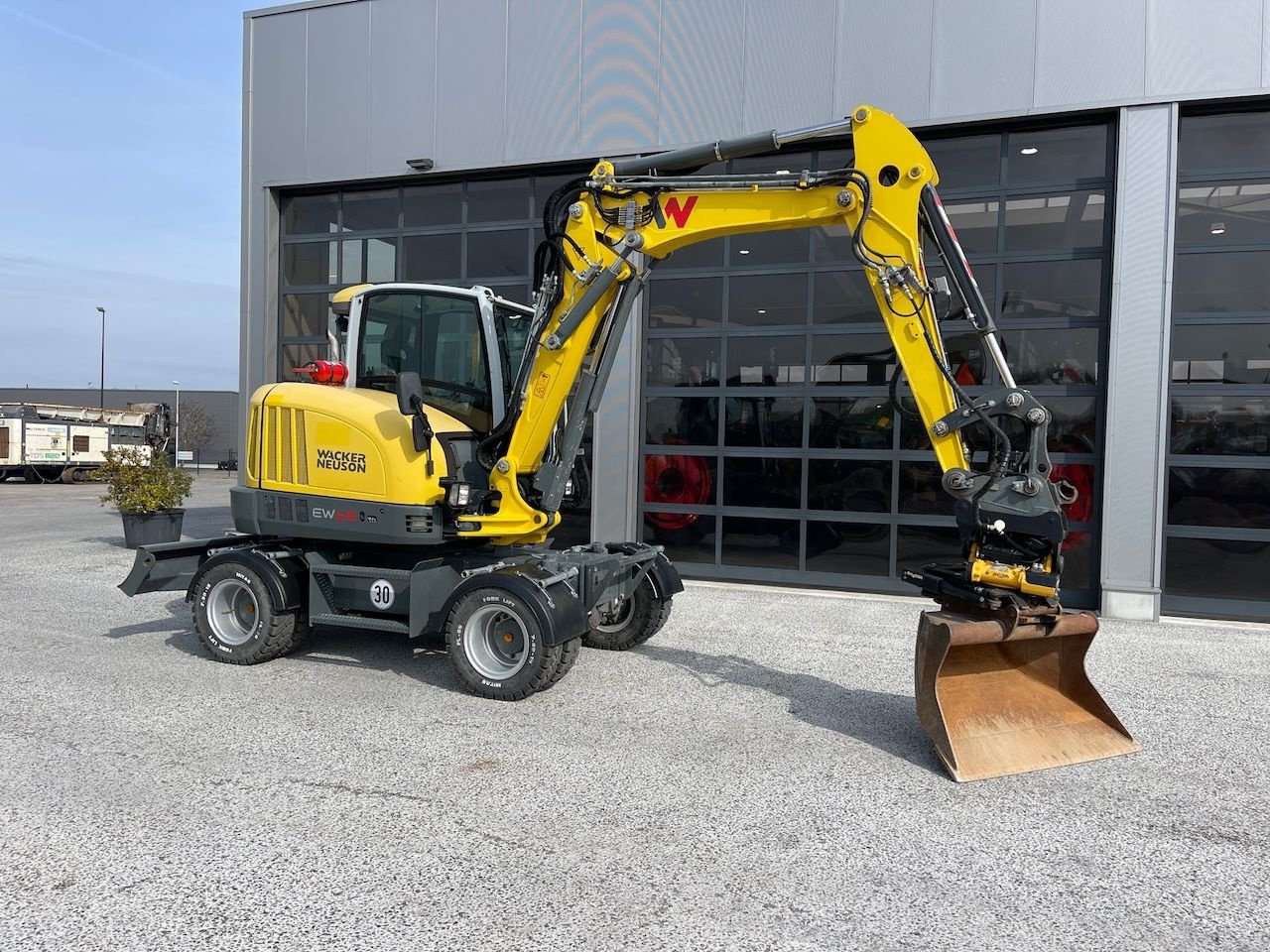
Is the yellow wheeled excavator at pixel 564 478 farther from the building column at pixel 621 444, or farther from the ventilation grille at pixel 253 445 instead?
the building column at pixel 621 444

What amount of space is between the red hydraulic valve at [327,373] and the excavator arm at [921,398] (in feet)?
4.20

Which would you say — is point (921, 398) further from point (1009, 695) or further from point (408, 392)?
point (408, 392)

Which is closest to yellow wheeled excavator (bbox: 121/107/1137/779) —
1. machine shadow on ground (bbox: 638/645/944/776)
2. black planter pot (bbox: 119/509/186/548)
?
machine shadow on ground (bbox: 638/645/944/776)

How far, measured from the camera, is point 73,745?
459cm

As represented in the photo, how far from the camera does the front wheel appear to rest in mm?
5359

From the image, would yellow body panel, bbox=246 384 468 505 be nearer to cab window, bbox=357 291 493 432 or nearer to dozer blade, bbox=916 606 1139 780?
cab window, bbox=357 291 493 432

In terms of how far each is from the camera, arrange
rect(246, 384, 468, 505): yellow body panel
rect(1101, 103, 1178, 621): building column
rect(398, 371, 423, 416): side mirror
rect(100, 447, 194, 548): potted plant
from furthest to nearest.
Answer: rect(100, 447, 194, 548): potted plant
rect(1101, 103, 1178, 621): building column
rect(246, 384, 468, 505): yellow body panel
rect(398, 371, 423, 416): side mirror

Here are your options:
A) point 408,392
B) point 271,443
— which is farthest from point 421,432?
point 271,443

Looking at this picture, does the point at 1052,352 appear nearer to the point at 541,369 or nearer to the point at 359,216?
the point at 541,369

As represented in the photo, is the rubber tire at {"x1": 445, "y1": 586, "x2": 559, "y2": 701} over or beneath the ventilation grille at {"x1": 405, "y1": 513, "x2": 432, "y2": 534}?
beneath

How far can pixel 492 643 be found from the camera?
224 inches

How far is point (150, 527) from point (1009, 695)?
11.2 m

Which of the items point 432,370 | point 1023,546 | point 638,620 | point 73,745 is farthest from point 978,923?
point 432,370

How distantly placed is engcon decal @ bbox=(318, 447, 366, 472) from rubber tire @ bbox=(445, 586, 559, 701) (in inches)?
49.1
